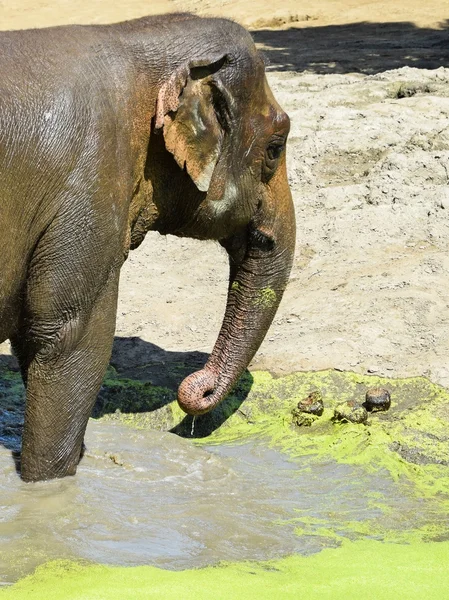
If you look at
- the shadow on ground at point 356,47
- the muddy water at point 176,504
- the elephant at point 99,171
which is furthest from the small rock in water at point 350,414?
the shadow on ground at point 356,47

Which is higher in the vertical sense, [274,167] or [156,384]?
[274,167]

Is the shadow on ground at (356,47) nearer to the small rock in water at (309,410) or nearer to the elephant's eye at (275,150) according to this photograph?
the small rock in water at (309,410)

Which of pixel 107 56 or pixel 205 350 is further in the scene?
pixel 205 350

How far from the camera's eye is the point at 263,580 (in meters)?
4.50

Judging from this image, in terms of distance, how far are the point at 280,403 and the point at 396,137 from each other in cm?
345

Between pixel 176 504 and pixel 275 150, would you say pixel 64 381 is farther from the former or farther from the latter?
pixel 275 150

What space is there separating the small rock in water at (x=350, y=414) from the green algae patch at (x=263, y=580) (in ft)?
4.76

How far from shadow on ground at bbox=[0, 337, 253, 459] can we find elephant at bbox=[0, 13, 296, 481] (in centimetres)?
112

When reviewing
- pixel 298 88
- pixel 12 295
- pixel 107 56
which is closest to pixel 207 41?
pixel 107 56

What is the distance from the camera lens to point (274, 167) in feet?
18.5

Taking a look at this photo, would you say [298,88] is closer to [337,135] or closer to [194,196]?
[337,135]

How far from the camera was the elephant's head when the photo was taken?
16.7 ft

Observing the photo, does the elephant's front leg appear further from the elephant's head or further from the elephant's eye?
the elephant's eye

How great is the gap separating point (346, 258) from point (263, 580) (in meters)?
3.91
